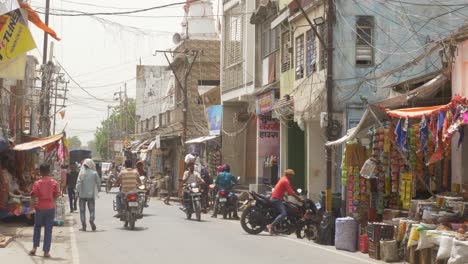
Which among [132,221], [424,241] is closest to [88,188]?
[132,221]

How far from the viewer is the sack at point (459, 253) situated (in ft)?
30.6

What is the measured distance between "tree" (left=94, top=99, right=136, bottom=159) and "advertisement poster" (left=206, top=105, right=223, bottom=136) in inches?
1816

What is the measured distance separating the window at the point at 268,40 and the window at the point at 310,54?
463 cm

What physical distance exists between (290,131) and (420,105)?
11584 mm

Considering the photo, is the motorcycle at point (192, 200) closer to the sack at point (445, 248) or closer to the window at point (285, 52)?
the window at point (285, 52)

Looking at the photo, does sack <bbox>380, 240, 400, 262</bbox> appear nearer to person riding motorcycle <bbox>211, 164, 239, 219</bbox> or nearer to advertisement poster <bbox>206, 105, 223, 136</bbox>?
person riding motorcycle <bbox>211, 164, 239, 219</bbox>

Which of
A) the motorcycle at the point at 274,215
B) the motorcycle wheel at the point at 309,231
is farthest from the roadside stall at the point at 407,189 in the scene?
the motorcycle at the point at 274,215

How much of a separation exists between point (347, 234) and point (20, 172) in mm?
11615

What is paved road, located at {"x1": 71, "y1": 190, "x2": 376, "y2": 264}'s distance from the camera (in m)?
11.3

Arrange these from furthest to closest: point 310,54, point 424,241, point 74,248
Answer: point 310,54 → point 74,248 → point 424,241

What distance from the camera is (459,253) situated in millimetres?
9383

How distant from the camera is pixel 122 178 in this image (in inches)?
653

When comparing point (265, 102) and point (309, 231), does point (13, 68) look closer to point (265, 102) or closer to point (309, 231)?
point (309, 231)

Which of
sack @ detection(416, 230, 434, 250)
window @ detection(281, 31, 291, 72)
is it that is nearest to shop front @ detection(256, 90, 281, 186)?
window @ detection(281, 31, 291, 72)
